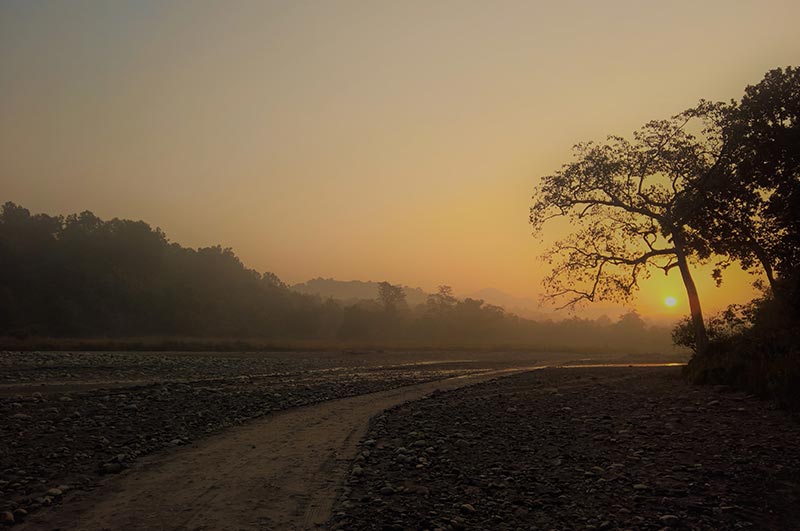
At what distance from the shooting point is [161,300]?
83.8 metres

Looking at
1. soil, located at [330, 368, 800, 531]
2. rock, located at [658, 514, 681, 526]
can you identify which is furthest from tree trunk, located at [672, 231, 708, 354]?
rock, located at [658, 514, 681, 526]

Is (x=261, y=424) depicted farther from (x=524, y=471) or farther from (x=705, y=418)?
(x=705, y=418)

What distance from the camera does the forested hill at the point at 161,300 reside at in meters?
73.9

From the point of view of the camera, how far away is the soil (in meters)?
6.78

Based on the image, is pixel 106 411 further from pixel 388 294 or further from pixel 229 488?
pixel 388 294

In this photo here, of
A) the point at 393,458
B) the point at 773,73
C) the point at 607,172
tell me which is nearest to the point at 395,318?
the point at 607,172

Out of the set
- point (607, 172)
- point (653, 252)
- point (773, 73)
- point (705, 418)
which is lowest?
point (705, 418)

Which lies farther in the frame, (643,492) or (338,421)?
(338,421)

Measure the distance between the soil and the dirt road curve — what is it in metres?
0.57

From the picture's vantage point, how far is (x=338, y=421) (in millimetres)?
14539

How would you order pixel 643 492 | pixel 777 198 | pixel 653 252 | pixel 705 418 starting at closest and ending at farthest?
pixel 643 492, pixel 705 418, pixel 777 198, pixel 653 252

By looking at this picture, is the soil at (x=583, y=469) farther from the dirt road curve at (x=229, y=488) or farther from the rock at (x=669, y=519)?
the dirt road curve at (x=229, y=488)

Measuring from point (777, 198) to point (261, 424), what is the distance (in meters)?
19.5

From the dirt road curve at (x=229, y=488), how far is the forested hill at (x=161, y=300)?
62.4m
